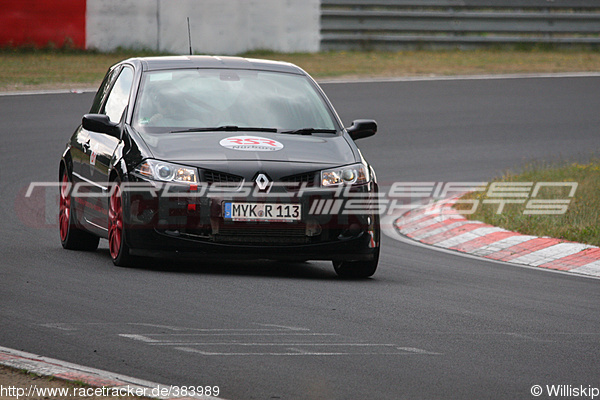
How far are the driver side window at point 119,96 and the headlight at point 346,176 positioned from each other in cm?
183

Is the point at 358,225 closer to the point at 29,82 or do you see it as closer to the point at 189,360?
the point at 189,360

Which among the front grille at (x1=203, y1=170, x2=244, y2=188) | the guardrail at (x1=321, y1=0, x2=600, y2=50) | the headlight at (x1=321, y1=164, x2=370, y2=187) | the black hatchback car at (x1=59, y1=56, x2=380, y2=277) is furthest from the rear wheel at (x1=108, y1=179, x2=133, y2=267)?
the guardrail at (x1=321, y1=0, x2=600, y2=50)

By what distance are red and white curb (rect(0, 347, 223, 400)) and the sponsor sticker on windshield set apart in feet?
10.1

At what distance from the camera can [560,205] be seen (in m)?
12.2

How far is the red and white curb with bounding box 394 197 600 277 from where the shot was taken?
1008 cm

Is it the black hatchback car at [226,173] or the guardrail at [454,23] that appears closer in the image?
the black hatchback car at [226,173]

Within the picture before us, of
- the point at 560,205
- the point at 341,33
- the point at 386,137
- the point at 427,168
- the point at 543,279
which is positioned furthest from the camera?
the point at 341,33

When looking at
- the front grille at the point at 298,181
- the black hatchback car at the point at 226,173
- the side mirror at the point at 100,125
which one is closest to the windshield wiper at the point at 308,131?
the black hatchback car at the point at 226,173

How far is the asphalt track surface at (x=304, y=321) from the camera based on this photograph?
5422 mm

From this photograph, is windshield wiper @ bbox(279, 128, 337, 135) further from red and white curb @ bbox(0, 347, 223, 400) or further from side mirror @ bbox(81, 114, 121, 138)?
red and white curb @ bbox(0, 347, 223, 400)

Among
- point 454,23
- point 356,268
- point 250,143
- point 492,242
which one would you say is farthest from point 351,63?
point 250,143

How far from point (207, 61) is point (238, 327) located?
3.67m

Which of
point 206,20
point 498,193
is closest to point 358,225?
point 498,193

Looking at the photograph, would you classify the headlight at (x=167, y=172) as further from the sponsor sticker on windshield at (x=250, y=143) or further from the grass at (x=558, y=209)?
the grass at (x=558, y=209)
